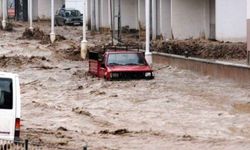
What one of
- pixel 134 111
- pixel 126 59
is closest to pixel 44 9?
pixel 126 59

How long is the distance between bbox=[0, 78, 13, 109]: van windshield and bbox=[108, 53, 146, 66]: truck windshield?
18131 millimetres

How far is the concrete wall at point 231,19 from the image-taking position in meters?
40.9

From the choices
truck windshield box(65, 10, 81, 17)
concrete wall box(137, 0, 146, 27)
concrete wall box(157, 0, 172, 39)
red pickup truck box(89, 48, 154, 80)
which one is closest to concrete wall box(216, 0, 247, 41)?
concrete wall box(157, 0, 172, 39)

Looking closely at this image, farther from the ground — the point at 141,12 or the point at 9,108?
the point at 141,12

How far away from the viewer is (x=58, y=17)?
7750 centimetres

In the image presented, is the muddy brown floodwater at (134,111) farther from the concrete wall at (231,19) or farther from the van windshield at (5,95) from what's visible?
the concrete wall at (231,19)

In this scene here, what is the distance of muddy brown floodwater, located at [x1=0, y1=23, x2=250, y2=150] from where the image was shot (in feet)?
58.7

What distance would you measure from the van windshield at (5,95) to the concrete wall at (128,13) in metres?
49.8

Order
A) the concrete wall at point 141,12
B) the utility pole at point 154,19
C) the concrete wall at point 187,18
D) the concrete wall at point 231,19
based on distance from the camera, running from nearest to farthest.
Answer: the concrete wall at point 231,19 < the concrete wall at point 187,18 < the utility pole at point 154,19 < the concrete wall at point 141,12

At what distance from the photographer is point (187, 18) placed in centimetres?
4750

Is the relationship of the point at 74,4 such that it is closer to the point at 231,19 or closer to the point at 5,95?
the point at 231,19

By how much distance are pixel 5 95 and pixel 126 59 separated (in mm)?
18528

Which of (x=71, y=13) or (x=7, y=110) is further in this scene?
(x=71, y=13)

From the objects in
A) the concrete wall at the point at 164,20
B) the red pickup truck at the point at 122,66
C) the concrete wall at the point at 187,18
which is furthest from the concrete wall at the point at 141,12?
the red pickup truck at the point at 122,66
